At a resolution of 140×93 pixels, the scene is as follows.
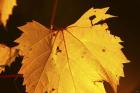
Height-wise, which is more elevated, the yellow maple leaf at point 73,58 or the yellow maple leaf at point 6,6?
the yellow maple leaf at point 6,6

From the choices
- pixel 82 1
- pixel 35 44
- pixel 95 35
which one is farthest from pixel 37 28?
pixel 82 1

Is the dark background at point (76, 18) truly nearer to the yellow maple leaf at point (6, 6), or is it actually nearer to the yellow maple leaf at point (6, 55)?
the yellow maple leaf at point (6, 55)

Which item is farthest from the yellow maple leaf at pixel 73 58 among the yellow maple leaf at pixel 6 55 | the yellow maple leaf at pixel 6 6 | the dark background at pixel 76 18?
the dark background at pixel 76 18

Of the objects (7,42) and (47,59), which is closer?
(47,59)

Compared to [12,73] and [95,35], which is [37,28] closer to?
[95,35]

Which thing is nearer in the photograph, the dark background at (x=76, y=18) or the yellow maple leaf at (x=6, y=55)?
the yellow maple leaf at (x=6, y=55)

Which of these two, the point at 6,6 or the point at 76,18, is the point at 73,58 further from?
the point at 76,18
